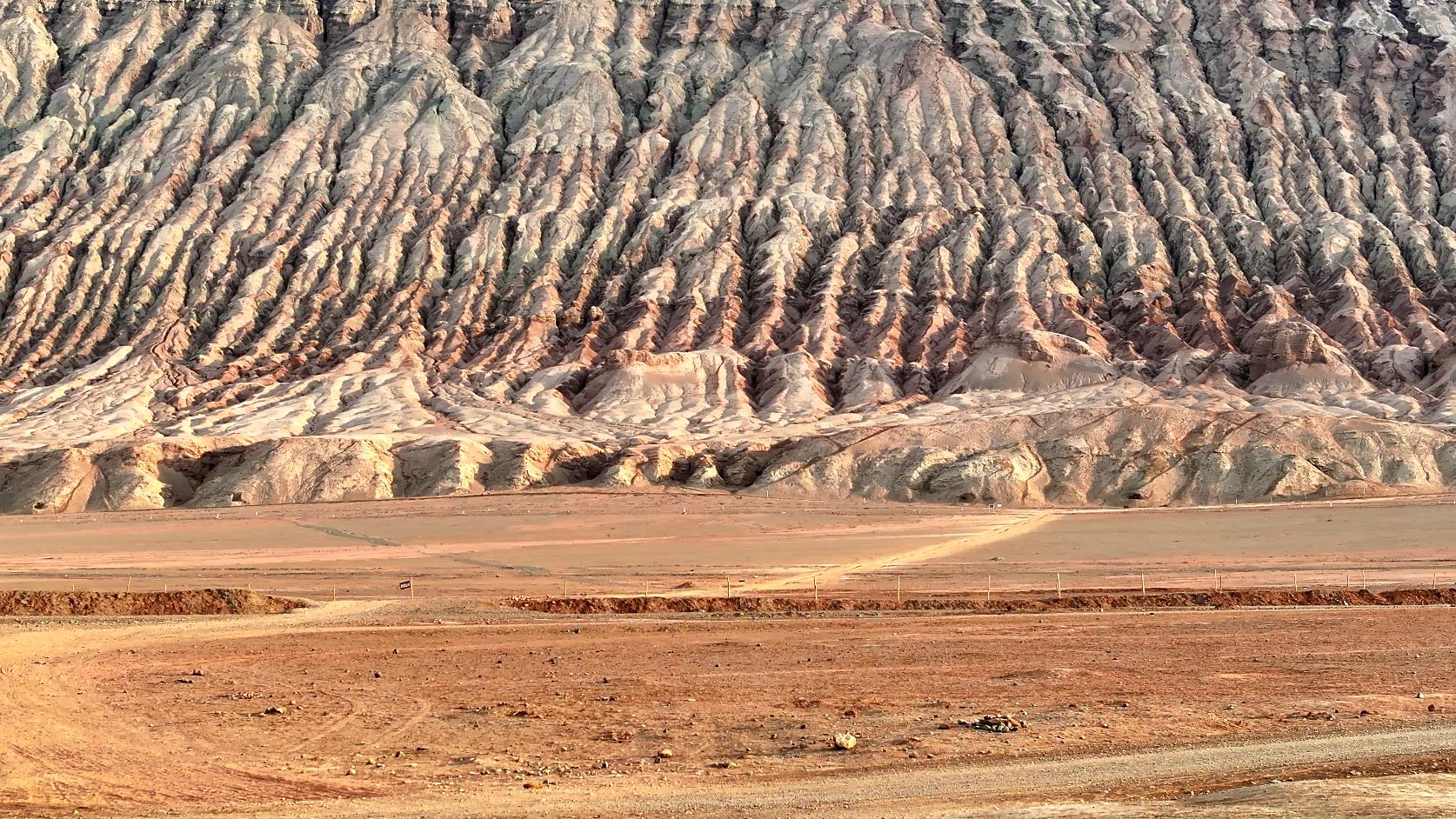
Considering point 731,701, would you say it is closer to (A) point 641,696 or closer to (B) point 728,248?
(A) point 641,696

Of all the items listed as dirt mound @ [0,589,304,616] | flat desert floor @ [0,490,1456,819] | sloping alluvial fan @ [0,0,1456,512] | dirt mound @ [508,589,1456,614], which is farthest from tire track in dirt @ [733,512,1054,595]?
dirt mound @ [0,589,304,616]

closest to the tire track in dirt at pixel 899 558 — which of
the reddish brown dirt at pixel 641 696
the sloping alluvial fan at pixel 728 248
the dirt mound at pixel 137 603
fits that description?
the reddish brown dirt at pixel 641 696

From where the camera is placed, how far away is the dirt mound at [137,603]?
34.9 meters

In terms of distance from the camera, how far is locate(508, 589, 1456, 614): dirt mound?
114ft

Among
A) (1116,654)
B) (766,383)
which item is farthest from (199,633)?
(766,383)

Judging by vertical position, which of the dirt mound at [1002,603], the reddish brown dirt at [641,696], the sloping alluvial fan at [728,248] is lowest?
the reddish brown dirt at [641,696]

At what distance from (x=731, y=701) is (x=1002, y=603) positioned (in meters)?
14.4

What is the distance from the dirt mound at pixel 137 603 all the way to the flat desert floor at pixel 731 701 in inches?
53.8

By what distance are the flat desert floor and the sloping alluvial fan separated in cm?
2974

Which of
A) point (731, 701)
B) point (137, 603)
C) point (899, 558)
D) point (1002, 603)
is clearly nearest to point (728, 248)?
point (899, 558)

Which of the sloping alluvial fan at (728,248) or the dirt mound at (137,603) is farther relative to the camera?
the sloping alluvial fan at (728,248)

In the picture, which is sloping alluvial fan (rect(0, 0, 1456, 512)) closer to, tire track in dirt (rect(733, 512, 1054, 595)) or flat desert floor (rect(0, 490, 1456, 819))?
tire track in dirt (rect(733, 512, 1054, 595))

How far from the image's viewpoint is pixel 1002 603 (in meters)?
35.0

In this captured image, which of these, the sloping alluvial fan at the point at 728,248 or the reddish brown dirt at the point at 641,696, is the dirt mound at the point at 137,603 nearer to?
the reddish brown dirt at the point at 641,696
